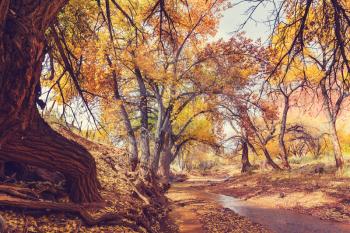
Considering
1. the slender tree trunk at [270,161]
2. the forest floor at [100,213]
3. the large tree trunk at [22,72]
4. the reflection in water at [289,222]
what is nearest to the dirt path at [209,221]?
the reflection in water at [289,222]

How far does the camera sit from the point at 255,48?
16297 millimetres

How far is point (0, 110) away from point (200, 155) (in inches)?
2260

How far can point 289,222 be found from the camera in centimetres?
1270

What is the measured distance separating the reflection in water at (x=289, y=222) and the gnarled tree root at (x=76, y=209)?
252 inches

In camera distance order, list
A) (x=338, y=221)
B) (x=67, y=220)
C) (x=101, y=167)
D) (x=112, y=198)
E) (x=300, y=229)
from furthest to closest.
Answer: (x=338, y=221), (x=300, y=229), (x=101, y=167), (x=112, y=198), (x=67, y=220)

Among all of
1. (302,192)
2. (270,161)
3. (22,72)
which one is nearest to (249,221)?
(302,192)

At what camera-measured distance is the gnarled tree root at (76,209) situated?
4.89 meters

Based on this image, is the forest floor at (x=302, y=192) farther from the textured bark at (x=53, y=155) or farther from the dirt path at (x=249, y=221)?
the textured bark at (x=53, y=155)

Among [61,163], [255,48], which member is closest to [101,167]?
[61,163]

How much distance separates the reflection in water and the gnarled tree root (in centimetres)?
640

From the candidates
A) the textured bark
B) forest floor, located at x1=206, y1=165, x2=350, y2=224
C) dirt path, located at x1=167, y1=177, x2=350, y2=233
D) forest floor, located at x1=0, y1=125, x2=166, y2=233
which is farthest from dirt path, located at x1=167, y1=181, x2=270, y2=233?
the textured bark

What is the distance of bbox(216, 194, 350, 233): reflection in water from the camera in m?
11.3

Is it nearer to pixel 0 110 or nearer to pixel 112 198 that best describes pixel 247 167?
pixel 112 198

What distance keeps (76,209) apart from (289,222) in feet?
31.6
